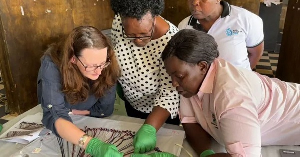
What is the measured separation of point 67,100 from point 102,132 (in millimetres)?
213

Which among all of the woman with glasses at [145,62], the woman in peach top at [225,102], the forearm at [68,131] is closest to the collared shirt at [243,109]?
the woman in peach top at [225,102]

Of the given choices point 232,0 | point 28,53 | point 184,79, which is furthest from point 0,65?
point 232,0

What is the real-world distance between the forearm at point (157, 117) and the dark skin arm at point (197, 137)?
0.10 metres

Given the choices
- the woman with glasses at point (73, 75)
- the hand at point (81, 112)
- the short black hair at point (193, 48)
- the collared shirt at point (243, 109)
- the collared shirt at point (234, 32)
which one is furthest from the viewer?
the collared shirt at point (234, 32)

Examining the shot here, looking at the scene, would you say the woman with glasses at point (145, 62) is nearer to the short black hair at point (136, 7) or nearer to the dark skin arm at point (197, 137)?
the short black hair at point (136, 7)

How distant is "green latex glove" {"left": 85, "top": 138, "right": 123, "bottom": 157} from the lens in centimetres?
101

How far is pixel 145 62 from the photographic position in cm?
134

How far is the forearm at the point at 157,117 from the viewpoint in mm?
1230

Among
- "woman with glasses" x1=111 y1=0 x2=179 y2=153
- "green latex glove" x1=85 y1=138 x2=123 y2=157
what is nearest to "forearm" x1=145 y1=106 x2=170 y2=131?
"woman with glasses" x1=111 y1=0 x2=179 y2=153

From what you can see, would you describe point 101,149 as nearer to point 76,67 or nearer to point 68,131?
point 68,131

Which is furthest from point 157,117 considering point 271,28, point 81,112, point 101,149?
point 271,28

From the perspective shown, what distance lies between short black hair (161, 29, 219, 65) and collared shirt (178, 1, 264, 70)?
75cm

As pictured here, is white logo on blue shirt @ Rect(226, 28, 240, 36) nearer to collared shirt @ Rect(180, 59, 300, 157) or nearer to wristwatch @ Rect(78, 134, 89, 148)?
collared shirt @ Rect(180, 59, 300, 157)

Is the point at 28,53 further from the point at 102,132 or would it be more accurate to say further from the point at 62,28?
the point at 102,132
